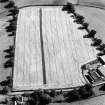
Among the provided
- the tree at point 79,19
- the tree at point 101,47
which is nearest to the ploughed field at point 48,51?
the tree at point 101,47

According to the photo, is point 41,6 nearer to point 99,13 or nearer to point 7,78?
point 99,13

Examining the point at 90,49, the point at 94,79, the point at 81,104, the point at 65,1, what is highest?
the point at 65,1

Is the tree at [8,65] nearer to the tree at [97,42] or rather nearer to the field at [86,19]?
the field at [86,19]

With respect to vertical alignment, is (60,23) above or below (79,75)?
above

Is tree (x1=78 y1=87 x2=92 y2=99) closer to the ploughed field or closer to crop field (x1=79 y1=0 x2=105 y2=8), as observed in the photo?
the ploughed field

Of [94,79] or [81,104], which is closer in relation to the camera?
[81,104]

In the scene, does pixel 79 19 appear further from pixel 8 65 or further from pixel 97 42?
pixel 8 65

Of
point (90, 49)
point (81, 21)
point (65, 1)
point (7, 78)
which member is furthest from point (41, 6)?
point (7, 78)

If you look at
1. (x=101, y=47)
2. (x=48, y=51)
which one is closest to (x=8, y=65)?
(x=48, y=51)
